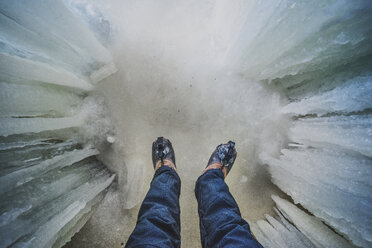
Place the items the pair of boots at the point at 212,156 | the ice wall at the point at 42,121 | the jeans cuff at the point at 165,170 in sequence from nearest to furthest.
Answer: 1. the ice wall at the point at 42,121
2. the jeans cuff at the point at 165,170
3. the pair of boots at the point at 212,156

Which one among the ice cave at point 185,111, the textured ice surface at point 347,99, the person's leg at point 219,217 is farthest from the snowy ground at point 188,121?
the textured ice surface at point 347,99

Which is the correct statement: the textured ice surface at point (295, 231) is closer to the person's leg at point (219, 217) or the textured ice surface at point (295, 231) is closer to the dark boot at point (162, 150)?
the person's leg at point (219, 217)

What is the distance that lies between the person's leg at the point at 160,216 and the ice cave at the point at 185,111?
1.42ft

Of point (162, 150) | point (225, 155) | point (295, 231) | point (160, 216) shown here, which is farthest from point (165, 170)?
point (295, 231)

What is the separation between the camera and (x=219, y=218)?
1164 millimetres

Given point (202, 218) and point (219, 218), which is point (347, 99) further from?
point (202, 218)

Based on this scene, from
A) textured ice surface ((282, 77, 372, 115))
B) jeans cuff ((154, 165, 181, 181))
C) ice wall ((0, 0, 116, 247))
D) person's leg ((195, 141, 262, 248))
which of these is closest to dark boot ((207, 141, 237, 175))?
person's leg ((195, 141, 262, 248))

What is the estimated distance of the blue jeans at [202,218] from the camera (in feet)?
3.32

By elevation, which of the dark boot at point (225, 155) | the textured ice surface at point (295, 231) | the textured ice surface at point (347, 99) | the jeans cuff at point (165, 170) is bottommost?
the textured ice surface at point (295, 231)

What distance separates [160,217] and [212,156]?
756 millimetres

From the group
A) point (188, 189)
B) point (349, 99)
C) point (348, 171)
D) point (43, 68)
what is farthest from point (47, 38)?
point (348, 171)

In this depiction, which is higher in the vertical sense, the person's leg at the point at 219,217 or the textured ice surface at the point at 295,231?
the person's leg at the point at 219,217

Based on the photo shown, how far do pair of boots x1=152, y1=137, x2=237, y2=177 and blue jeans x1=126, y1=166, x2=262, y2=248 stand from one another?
0.49 feet

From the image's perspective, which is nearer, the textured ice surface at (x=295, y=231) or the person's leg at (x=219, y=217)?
the person's leg at (x=219, y=217)
